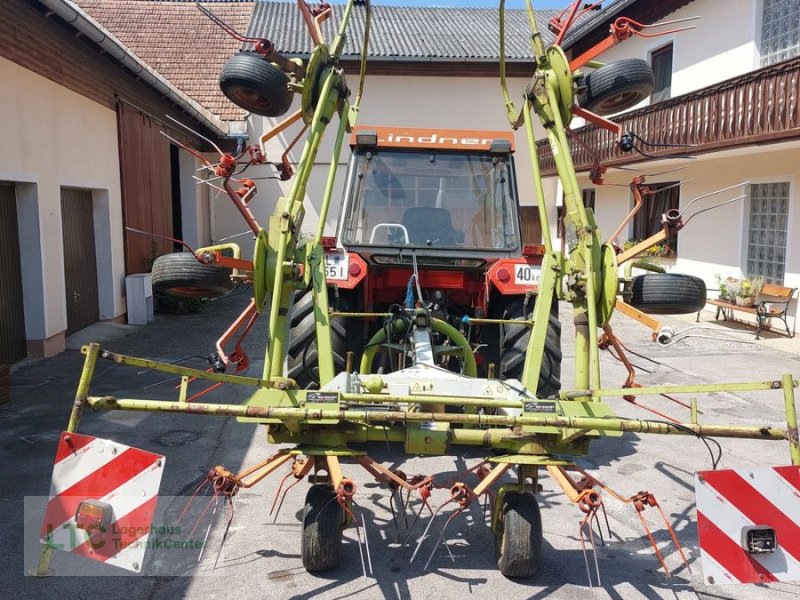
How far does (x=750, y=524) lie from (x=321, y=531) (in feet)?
5.85

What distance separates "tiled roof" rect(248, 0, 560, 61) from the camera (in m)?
17.2

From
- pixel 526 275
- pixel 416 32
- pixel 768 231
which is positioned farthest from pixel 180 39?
pixel 526 275

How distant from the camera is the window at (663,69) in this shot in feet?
45.4

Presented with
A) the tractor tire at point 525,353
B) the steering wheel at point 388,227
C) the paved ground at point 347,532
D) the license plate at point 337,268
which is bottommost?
the paved ground at point 347,532

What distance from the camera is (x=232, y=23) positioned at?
2030cm

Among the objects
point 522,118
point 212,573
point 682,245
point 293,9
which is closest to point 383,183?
point 522,118

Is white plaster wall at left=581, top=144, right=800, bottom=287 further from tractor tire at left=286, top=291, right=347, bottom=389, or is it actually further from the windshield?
tractor tire at left=286, top=291, right=347, bottom=389

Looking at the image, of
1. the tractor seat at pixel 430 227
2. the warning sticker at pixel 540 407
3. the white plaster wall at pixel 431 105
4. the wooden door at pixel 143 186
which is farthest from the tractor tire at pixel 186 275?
the white plaster wall at pixel 431 105

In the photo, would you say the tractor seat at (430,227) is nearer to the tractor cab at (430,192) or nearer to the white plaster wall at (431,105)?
the tractor cab at (430,192)

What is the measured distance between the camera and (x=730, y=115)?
9.97 m

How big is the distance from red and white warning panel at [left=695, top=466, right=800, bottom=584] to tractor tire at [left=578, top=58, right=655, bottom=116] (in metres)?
2.37

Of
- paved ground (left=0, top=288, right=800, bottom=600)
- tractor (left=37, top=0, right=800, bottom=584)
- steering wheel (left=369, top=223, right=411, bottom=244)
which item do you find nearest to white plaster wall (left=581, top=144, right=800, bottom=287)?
paved ground (left=0, top=288, right=800, bottom=600)

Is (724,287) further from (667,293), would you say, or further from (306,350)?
(306,350)

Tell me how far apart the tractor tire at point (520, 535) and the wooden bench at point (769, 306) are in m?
8.18
